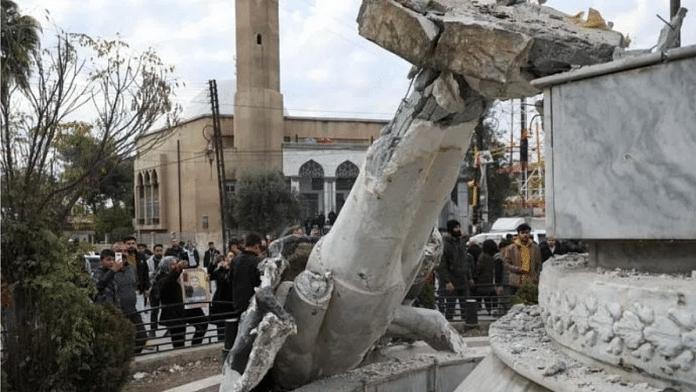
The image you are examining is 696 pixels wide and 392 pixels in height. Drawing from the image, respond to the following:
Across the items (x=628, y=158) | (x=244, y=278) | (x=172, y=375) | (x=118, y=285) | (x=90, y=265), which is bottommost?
(x=172, y=375)

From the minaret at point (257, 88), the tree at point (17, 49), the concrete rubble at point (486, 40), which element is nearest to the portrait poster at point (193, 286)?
the tree at point (17, 49)

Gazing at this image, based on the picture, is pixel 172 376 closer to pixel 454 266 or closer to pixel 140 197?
pixel 454 266

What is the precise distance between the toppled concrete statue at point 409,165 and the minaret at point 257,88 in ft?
118

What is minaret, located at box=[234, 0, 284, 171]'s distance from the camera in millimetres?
39125

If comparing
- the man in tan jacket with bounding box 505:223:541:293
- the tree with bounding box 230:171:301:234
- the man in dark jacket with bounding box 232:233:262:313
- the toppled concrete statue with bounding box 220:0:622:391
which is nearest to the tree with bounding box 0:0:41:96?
the man in dark jacket with bounding box 232:233:262:313

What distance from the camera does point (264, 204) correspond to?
36.0 m

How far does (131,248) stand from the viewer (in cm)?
1087

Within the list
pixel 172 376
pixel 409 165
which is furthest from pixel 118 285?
pixel 409 165

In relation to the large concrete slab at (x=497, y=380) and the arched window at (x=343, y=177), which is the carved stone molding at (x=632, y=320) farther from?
the arched window at (x=343, y=177)

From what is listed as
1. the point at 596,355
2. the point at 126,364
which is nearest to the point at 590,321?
the point at 596,355

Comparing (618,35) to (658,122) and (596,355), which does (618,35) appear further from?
(596,355)

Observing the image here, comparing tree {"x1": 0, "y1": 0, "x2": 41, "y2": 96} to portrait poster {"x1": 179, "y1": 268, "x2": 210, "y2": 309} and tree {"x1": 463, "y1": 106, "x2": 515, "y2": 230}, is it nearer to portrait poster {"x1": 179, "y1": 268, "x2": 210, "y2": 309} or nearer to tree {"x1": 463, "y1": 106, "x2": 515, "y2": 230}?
portrait poster {"x1": 179, "y1": 268, "x2": 210, "y2": 309}

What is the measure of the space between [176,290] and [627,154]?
8.09 meters

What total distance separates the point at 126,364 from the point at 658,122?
16.4ft
